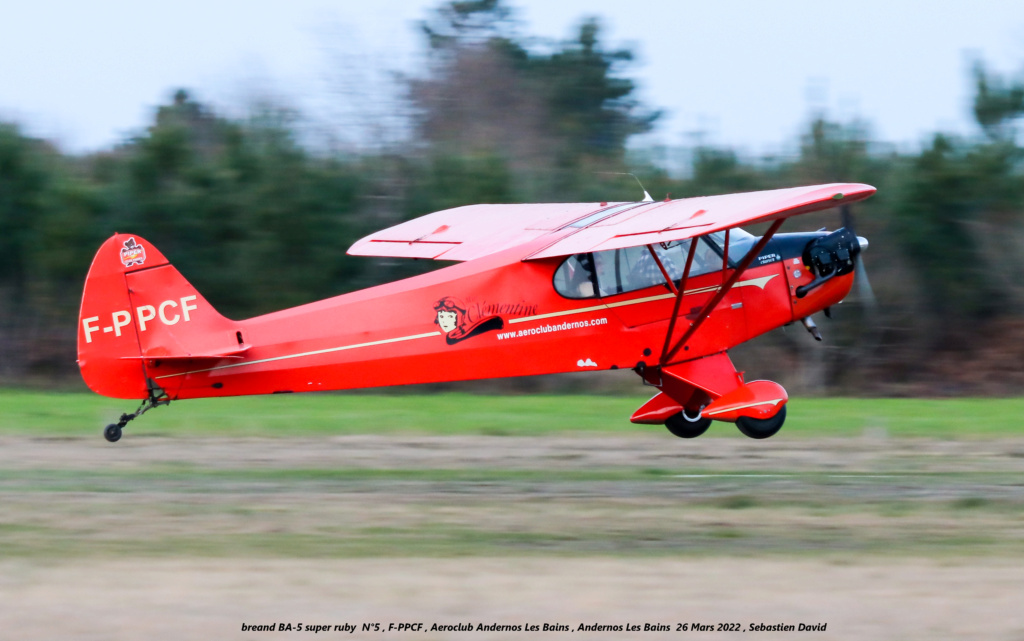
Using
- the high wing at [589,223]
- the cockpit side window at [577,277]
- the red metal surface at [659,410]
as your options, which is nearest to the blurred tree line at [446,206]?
the high wing at [589,223]

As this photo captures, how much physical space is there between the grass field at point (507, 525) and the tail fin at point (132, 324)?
107 centimetres

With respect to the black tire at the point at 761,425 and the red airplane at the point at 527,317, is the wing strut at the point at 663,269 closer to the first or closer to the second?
the red airplane at the point at 527,317

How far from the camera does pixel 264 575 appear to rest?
6.75 metres

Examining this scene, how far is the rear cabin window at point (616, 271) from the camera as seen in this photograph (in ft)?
32.9

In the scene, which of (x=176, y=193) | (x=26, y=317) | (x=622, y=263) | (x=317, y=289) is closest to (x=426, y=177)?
(x=317, y=289)

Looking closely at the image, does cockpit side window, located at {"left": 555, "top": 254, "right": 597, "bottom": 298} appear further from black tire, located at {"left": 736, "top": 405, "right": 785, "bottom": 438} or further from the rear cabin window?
black tire, located at {"left": 736, "top": 405, "right": 785, "bottom": 438}

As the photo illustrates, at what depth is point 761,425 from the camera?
9.99 metres

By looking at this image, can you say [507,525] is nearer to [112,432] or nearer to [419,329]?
[419,329]

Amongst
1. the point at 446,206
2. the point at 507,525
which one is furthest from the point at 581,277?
the point at 446,206

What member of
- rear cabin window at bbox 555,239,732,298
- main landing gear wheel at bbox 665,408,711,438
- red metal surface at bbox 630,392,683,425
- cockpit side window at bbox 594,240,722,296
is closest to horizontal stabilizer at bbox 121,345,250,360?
rear cabin window at bbox 555,239,732,298

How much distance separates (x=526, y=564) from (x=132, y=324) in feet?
14.3

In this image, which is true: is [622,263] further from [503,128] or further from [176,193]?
[503,128]

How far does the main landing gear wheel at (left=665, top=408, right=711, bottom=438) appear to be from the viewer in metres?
11.0

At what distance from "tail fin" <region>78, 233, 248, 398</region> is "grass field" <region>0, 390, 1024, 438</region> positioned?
12.2ft
